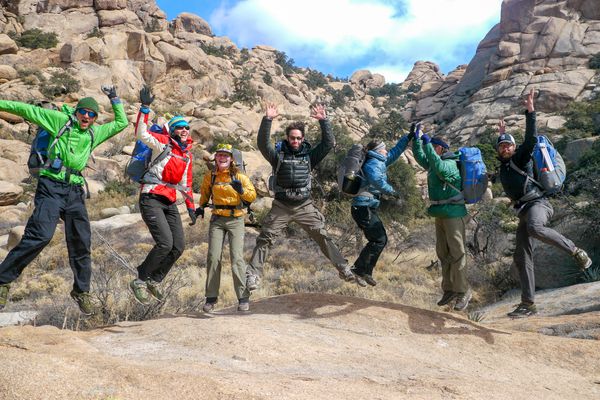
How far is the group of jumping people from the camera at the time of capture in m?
4.68

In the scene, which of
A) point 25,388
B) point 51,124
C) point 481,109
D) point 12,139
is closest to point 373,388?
point 25,388

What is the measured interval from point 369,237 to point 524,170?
189 centimetres

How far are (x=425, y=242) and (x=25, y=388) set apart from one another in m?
13.5

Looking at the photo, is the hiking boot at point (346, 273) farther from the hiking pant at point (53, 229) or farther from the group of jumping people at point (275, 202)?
the hiking pant at point (53, 229)

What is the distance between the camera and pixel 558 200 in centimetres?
1133

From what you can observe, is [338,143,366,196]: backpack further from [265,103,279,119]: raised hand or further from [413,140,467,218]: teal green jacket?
[265,103,279,119]: raised hand

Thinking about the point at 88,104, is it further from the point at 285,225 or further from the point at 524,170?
the point at 524,170

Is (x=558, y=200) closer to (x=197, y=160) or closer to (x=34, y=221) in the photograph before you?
(x=34, y=221)

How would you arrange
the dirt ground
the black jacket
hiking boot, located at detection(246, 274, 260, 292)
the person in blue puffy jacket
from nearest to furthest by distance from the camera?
the dirt ground
the black jacket
hiking boot, located at detection(246, 274, 260, 292)
the person in blue puffy jacket

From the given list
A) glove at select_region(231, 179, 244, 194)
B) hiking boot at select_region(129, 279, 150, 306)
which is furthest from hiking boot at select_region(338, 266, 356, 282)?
hiking boot at select_region(129, 279, 150, 306)

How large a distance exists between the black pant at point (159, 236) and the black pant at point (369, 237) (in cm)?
210

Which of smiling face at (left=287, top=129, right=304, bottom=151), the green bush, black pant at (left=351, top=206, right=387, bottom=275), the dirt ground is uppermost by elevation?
the green bush

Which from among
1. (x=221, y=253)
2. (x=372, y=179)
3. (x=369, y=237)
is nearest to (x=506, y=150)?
(x=372, y=179)

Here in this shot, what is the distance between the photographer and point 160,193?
15.8ft
